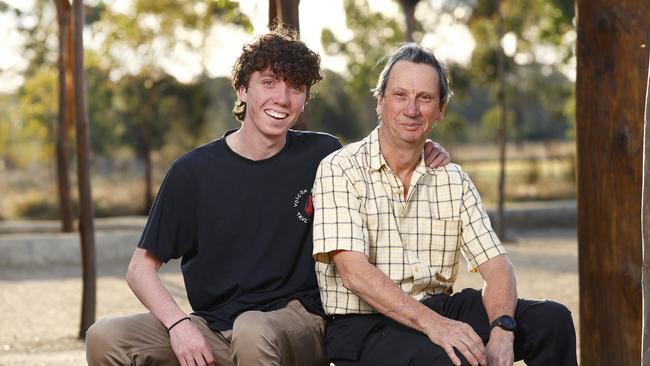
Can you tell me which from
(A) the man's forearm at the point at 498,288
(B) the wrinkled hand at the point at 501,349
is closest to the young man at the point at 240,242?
(A) the man's forearm at the point at 498,288

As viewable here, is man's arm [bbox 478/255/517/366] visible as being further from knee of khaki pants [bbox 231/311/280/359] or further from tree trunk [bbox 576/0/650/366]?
tree trunk [bbox 576/0/650/366]

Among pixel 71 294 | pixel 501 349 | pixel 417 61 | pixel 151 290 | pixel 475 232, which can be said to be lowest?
pixel 71 294

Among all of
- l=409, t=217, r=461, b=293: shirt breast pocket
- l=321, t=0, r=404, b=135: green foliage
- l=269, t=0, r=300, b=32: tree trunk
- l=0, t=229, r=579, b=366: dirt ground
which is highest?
l=321, t=0, r=404, b=135: green foliage

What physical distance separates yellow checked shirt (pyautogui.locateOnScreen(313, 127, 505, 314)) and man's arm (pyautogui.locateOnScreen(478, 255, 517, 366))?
0.05m

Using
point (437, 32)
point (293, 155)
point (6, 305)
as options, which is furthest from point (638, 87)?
point (437, 32)

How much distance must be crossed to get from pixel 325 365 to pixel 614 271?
1534 mm

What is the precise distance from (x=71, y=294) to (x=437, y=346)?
9063mm

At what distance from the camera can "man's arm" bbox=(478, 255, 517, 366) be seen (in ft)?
13.6

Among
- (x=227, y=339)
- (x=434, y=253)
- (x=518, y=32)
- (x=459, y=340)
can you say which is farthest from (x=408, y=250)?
(x=518, y=32)

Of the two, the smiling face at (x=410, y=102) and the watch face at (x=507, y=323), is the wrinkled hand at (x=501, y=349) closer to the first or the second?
the watch face at (x=507, y=323)

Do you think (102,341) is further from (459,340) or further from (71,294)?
(71,294)

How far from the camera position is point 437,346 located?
13.3ft

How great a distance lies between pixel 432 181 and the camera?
4527mm

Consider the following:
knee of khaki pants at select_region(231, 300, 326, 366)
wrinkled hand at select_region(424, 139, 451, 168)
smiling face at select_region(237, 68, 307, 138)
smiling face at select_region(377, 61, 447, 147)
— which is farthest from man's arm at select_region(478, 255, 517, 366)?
smiling face at select_region(237, 68, 307, 138)
